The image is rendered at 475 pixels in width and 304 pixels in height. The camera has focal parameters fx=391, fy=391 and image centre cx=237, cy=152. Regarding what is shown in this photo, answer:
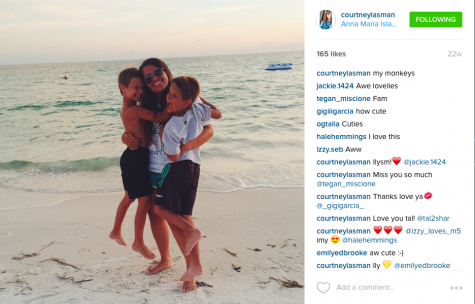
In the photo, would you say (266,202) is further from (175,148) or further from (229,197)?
(175,148)

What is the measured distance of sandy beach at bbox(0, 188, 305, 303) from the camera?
2.98 m

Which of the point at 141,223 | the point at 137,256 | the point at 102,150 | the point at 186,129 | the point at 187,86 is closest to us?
the point at 187,86

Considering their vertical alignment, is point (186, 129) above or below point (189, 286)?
above

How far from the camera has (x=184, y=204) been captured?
9.75ft

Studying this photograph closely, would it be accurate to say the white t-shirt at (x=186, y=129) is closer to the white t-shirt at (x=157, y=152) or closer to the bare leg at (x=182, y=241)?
the white t-shirt at (x=157, y=152)

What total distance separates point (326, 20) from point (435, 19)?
0.81m

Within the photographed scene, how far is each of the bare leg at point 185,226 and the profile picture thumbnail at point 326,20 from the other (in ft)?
6.00

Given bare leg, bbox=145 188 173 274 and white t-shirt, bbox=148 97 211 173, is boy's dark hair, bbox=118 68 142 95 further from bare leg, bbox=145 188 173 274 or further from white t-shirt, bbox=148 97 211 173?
bare leg, bbox=145 188 173 274

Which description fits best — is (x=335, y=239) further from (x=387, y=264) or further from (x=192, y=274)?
(x=192, y=274)

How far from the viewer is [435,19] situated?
2943 millimetres

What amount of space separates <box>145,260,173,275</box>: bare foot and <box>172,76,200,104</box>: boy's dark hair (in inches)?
59.0

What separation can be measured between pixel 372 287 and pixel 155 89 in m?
2.26

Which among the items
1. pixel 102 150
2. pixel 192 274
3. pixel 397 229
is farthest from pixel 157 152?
pixel 102 150

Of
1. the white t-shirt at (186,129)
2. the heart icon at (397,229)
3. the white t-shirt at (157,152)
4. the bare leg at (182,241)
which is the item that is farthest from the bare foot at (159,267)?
the heart icon at (397,229)
